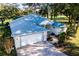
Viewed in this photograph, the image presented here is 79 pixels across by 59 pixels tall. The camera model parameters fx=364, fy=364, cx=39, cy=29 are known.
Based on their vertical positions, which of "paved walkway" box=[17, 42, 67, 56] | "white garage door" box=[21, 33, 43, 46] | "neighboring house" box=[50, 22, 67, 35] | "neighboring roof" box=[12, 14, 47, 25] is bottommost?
"paved walkway" box=[17, 42, 67, 56]

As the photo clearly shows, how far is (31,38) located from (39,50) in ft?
Answer: 0.42

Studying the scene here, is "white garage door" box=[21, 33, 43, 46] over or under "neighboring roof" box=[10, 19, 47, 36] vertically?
under

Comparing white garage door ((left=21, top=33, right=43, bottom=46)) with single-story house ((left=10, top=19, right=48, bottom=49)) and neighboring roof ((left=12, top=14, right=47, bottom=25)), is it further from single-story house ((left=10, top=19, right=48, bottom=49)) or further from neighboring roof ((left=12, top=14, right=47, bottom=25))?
A: neighboring roof ((left=12, top=14, right=47, bottom=25))

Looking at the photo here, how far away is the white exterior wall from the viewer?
3227 millimetres

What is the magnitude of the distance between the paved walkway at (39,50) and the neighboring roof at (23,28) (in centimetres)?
12

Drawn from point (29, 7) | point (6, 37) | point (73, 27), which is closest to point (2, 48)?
point (6, 37)

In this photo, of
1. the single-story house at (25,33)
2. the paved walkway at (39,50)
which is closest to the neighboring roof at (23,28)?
the single-story house at (25,33)

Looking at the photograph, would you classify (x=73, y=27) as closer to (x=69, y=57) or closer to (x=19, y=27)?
(x=69, y=57)

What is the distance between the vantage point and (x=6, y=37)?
10.6 ft

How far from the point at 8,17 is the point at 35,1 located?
278 mm

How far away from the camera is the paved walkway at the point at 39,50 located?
3217mm

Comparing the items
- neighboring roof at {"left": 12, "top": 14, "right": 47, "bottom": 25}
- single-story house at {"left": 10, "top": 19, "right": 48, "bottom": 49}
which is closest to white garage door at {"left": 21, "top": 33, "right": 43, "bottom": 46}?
single-story house at {"left": 10, "top": 19, "right": 48, "bottom": 49}

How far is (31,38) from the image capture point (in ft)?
10.6

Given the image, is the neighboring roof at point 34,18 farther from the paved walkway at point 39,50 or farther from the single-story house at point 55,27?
the paved walkway at point 39,50
